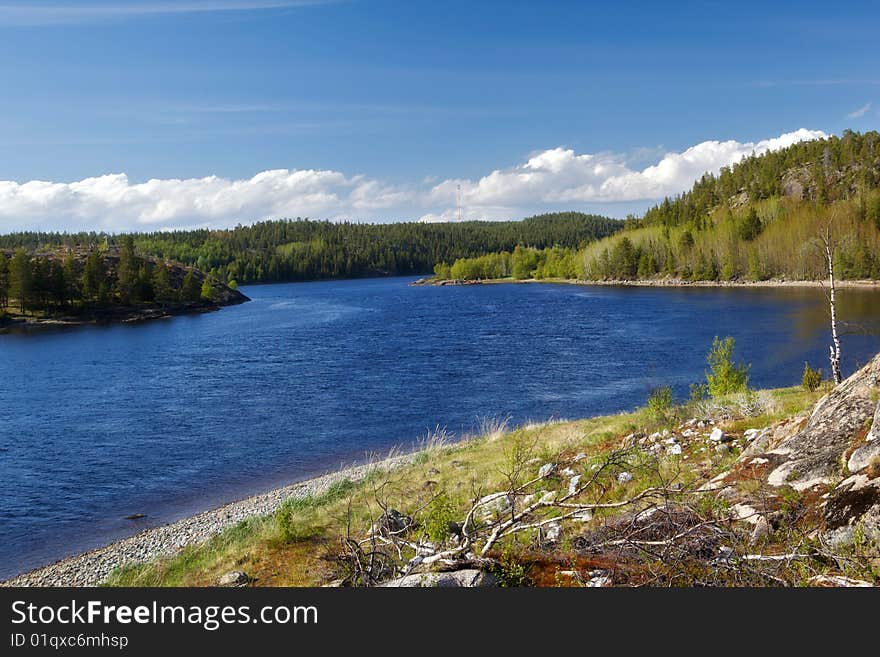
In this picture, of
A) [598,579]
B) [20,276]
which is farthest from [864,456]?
[20,276]

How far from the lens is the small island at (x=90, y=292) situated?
306ft

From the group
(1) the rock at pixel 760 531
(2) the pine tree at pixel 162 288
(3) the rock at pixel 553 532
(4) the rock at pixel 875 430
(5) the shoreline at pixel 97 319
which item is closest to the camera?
(1) the rock at pixel 760 531

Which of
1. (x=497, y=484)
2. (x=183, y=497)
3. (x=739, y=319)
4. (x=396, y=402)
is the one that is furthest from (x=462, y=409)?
(x=739, y=319)

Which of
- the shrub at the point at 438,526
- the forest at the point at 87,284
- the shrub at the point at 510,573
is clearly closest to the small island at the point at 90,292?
the forest at the point at 87,284

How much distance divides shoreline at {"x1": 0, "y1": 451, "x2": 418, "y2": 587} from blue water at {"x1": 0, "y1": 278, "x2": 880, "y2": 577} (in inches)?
46.7

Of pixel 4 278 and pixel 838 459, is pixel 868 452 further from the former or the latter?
pixel 4 278

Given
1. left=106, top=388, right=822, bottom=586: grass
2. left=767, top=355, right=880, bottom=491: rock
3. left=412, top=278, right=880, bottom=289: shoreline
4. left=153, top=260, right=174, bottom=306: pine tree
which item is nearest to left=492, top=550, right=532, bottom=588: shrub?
left=106, top=388, right=822, bottom=586: grass

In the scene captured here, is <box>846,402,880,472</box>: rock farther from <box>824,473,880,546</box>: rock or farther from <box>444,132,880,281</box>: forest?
<box>444,132,880,281</box>: forest

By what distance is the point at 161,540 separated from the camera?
62.3 ft

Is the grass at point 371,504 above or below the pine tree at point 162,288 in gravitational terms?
below

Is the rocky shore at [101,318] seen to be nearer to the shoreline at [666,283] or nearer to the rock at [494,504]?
the shoreline at [666,283]

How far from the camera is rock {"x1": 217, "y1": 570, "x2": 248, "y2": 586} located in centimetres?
1218

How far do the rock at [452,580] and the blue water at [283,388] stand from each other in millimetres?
16816

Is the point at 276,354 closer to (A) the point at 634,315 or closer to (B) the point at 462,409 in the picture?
(B) the point at 462,409
